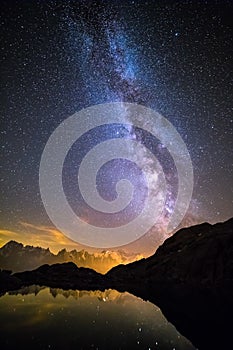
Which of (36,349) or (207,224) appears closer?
(36,349)

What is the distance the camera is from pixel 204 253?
115 meters

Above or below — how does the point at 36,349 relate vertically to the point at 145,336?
above

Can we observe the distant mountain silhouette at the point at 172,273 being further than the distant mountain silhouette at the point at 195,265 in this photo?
No

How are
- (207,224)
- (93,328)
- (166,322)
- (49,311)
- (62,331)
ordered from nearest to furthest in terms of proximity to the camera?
(62,331) → (93,328) → (166,322) → (49,311) → (207,224)

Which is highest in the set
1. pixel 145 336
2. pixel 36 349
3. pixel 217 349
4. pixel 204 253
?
pixel 204 253

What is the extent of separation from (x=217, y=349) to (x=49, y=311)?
71.8 feet

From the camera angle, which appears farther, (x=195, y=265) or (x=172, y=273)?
(x=172, y=273)

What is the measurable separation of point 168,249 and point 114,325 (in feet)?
427

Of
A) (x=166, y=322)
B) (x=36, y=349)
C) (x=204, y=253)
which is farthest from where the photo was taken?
(x=204, y=253)

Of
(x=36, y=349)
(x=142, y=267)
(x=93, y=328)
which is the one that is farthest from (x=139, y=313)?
(x=142, y=267)

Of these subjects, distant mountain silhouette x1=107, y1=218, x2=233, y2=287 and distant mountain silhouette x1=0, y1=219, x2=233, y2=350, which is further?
distant mountain silhouette x1=107, y1=218, x2=233, y2=287

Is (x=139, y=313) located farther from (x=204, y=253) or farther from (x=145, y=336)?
(x=204, y=253)

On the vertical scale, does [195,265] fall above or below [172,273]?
below

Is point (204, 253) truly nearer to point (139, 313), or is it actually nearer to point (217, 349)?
point (139, 313)
